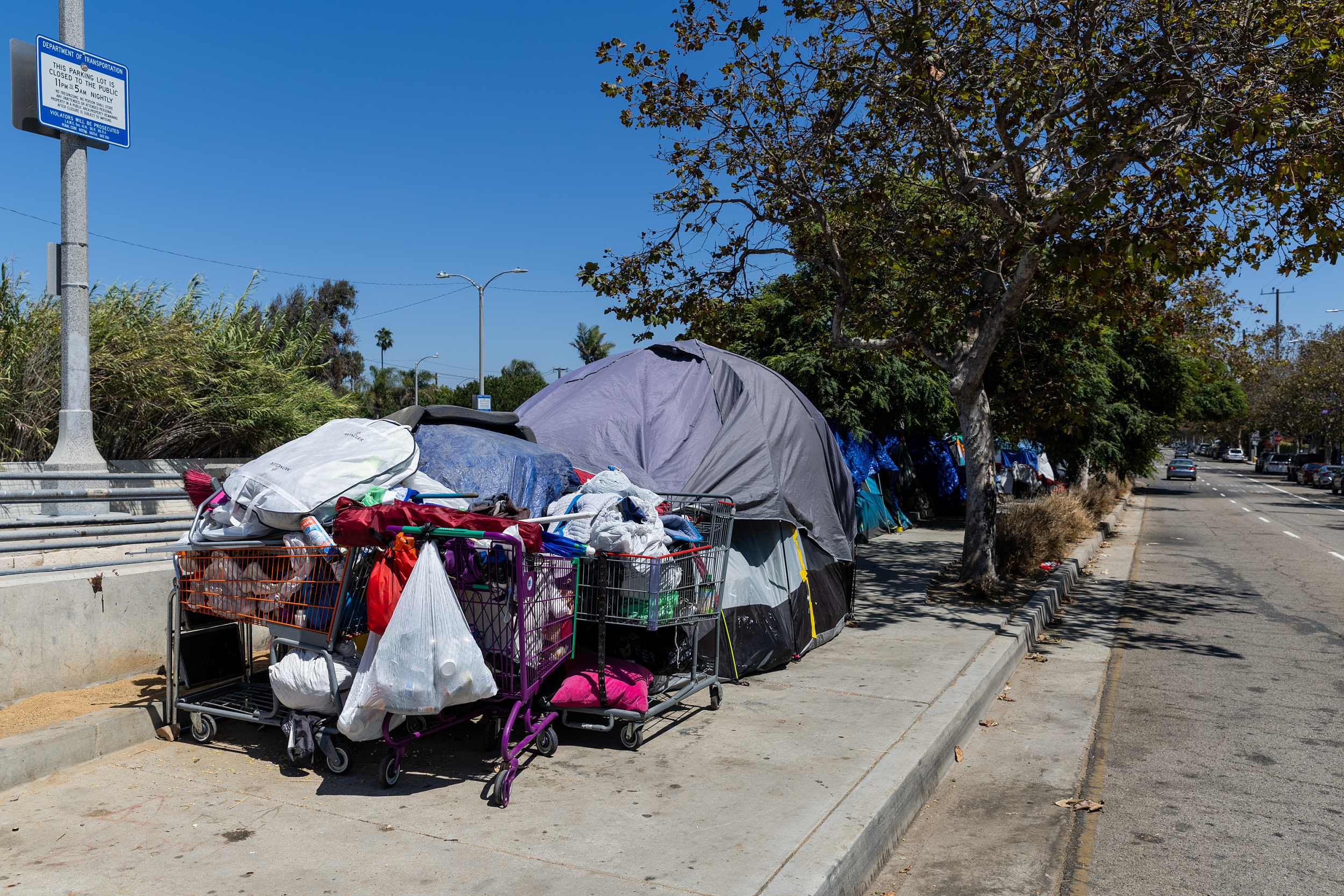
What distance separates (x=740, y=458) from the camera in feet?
25.0

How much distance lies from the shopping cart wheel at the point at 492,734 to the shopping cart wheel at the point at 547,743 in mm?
233

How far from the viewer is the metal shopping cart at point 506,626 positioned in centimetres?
475

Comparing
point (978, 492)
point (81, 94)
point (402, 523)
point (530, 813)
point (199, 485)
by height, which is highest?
point (81, 94)

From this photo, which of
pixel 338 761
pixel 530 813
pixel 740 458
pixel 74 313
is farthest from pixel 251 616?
pixel 740 458

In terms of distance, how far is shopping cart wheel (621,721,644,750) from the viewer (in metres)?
5.53

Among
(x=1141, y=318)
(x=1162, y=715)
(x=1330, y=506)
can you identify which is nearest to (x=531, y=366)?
(x=1330, y=506)

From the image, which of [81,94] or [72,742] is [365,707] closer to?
[72,742]

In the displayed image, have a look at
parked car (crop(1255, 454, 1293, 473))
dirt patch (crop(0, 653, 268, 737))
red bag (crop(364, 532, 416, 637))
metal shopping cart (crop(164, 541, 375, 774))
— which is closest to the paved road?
red bag (crop(364, 532, 416, 637))

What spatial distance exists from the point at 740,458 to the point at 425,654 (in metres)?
3.74

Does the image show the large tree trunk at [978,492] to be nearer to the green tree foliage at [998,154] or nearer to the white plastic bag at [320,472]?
the green tree foliage at [998,154]

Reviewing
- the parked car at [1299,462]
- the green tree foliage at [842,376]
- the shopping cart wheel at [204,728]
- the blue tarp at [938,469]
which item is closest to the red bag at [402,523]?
the shopping cart wheel at [204,728]

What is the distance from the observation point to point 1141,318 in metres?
13.0

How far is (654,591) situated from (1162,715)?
13.9ft

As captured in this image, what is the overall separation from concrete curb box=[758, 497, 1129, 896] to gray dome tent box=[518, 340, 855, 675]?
1509mm
